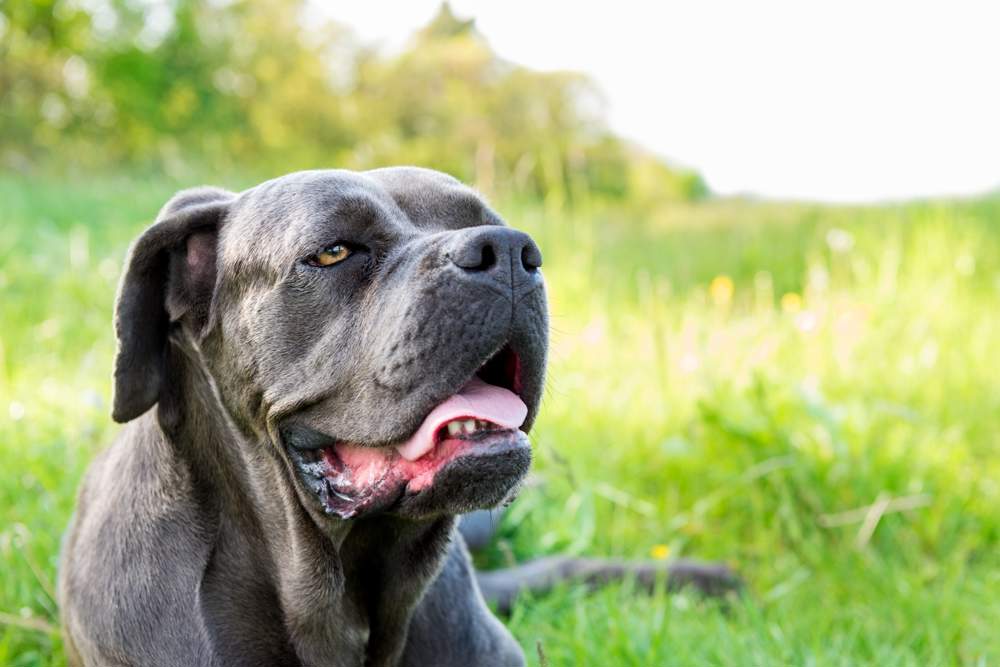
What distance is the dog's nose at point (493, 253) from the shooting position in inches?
83.1

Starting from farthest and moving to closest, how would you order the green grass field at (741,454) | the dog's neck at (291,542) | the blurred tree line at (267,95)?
the blurred tree line at (267,95) → the green grass field at (741,454) → the dog's neck at (291,542)

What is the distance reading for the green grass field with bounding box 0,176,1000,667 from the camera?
338 cm

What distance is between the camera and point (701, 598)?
3875 millimetres

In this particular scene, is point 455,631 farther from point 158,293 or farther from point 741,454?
point 741,454

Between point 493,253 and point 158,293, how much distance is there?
892 mm

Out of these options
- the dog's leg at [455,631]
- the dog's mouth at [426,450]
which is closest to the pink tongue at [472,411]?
the dog's mouth at [426,450]

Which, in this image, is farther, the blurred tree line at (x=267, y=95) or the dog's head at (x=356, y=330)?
the blurred tree line at (x=267, y=95)

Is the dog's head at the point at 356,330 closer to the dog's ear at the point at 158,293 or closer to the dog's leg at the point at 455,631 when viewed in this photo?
the dog's ear at the point at 158,293

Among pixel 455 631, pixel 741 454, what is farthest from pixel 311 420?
pixel 741 454

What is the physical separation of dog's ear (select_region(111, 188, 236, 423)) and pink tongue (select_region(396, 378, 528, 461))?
2.18 ft

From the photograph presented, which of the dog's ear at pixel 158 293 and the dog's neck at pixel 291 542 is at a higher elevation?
the dog's ear at pixel 158 293

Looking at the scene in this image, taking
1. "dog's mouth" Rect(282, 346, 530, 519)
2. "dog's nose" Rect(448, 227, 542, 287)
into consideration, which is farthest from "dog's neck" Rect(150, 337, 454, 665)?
"dog's nose" Rect(448, 227, 542, 287)

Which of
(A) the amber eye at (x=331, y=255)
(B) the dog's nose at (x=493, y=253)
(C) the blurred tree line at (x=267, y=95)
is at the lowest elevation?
(C) the blurred tree line at (x=267, y=95)

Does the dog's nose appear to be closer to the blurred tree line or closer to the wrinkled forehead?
the wrinkled forehead
